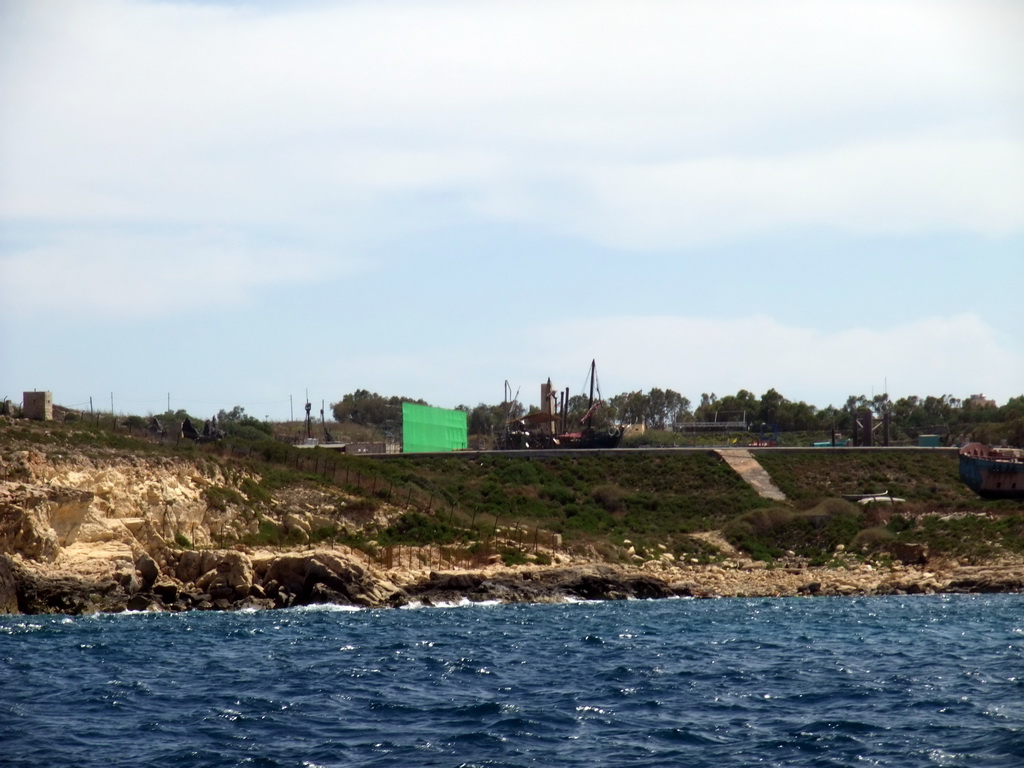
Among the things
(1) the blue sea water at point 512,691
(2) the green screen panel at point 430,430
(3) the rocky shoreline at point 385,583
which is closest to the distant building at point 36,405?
(3) the rocky shoreline at point 385,583

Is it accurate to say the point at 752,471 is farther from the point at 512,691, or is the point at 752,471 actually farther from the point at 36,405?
the point at 512,691

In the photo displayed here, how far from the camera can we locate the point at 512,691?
19.1 meters

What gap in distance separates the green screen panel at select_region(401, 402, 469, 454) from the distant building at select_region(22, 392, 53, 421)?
24916 mm

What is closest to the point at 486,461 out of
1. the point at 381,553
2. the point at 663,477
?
the point at 663,477

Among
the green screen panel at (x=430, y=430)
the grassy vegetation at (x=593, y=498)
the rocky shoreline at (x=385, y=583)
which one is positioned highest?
the green screen panel at (x=430, y=430)

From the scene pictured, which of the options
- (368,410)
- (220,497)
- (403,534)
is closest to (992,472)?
(403,534)

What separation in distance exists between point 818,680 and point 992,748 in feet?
18.2

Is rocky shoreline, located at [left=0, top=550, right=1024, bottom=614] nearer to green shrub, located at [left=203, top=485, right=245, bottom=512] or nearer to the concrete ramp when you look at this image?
green shrub, located at [left=203, top=485, right=245, bottom=512]

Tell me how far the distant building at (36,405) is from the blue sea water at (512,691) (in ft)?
61.7

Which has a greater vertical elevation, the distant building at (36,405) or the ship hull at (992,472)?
the distant building at (36,405)

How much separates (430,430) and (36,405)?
28.3 metres

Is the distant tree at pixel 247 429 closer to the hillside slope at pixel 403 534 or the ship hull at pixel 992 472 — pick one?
the hillside slope at pixel 403 534

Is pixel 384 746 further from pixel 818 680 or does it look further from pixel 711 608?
pixel 711 608

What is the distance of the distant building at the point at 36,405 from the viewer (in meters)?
47.0
